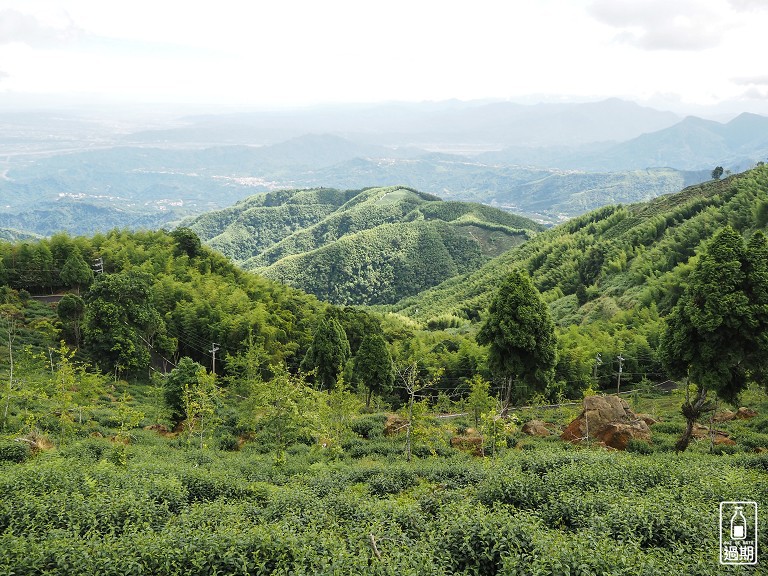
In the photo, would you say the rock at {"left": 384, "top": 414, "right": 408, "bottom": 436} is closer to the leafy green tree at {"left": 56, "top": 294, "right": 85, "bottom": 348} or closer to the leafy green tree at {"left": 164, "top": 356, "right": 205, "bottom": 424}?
the leafy green tree at {"left": 164, "top": 356, "right": 205, "bottom": 424}

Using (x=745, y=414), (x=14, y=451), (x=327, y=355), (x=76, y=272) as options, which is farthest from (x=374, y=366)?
(x=76, y=272)

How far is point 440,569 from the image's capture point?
9875mm

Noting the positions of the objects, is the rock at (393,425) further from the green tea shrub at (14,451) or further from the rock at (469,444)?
the green tea shrub at (14,451)

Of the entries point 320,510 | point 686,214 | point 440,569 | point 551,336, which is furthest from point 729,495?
point 686,214

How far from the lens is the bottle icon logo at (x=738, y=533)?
34.3 feet

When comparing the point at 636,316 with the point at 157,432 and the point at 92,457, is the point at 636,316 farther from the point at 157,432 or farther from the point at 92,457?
the point at 92,457

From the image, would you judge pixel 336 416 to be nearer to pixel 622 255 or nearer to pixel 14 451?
pixel 14 451

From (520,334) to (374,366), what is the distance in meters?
15.0

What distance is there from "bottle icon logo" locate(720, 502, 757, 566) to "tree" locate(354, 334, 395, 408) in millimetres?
26945

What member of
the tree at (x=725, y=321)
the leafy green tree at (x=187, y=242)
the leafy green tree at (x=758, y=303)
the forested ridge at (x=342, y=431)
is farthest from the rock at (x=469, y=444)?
the leafy green tree at (x=187, y=242)

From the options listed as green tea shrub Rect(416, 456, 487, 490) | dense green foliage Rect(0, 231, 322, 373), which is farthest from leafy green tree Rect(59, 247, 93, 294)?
green tea shrub Rect(416, 456, 487, 490)

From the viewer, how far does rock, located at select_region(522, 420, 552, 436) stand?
28.4 metres

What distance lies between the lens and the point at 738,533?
11.3m

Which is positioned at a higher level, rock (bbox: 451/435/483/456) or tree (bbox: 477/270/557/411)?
tree (bbox: 477/270/557/411)
